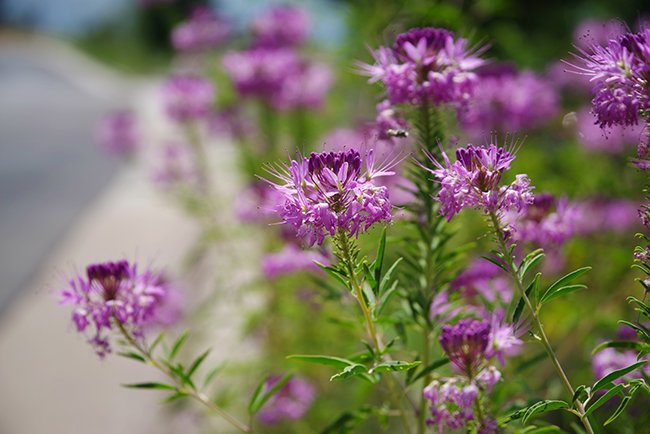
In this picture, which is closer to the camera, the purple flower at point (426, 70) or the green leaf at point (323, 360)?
the green leaf at point (323, 360)

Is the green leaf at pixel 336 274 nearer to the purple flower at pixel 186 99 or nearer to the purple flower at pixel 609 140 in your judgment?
the purple flower at pixel 609 140

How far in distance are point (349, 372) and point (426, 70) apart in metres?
0.50

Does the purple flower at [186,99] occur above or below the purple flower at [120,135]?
above

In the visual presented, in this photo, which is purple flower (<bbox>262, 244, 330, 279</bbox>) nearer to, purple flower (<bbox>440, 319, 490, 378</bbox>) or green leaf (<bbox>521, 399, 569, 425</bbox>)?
purple flower (<bbox>440, 319, 490, 378</bbox>)

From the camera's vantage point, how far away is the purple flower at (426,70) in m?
1.05

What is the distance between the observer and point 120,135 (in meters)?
3.36

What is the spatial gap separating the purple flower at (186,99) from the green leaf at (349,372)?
6.82 feet

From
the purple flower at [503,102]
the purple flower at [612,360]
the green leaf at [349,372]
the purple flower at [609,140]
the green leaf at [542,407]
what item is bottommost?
the purple flower at [612,360]

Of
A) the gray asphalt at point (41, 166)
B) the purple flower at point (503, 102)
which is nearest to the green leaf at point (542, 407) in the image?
the purple flower at point (503, 102)

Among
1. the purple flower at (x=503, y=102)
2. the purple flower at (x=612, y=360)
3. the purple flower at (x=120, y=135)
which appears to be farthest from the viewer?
the purple flower at (x=120, y=135)

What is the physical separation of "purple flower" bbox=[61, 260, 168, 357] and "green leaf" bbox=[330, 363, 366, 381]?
1.20 ft

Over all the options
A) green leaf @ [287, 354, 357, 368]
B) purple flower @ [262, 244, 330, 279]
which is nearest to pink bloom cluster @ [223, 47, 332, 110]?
purple flower @ [262, 244, 330, 279]

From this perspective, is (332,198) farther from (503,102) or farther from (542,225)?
(503,102)

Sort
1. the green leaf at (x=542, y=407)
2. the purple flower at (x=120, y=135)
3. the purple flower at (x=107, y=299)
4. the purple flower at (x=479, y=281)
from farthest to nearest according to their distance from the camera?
the purple flower at (x=120, y=135) → the purple flower at (x=479, y=281) → the purple flower at (x=107, y=299) → the green leaf at (x=542, y=407)
